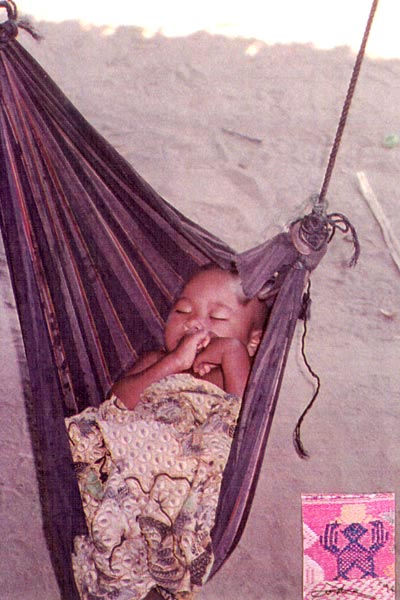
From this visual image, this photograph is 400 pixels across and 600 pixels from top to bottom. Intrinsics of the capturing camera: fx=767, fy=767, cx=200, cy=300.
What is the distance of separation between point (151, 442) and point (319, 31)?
108 cm

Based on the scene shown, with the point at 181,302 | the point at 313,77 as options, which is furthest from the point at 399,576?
the point at 313,77

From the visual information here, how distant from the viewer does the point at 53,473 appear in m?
1.79

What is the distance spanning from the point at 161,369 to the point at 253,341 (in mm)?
226

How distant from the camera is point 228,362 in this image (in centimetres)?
179

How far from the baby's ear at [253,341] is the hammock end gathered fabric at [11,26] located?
0.86 m

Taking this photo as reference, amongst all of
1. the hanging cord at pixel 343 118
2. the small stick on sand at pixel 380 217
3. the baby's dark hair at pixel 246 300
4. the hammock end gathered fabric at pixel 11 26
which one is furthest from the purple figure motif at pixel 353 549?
the hammock end gathered fabric at pixel 11 26

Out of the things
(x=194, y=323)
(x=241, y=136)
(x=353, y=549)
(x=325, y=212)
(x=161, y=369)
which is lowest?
(x=353, y=549)

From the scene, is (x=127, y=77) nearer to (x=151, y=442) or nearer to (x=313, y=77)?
(x=313, y=77)

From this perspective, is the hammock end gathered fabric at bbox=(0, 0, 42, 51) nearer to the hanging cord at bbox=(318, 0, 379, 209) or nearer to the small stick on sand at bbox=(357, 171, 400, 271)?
the hanging cord at bbox=(318, 0, 379, 209)

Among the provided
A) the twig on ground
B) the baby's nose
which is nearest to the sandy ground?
the twig on ground

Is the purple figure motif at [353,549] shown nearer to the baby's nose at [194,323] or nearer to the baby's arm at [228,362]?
the baby's arm at [228,362]

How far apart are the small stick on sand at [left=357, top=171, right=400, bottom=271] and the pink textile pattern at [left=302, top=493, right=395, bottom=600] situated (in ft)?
1.99

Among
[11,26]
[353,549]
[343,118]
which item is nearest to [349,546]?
[353,549]

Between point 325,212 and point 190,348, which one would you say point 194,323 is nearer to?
point 190,348
